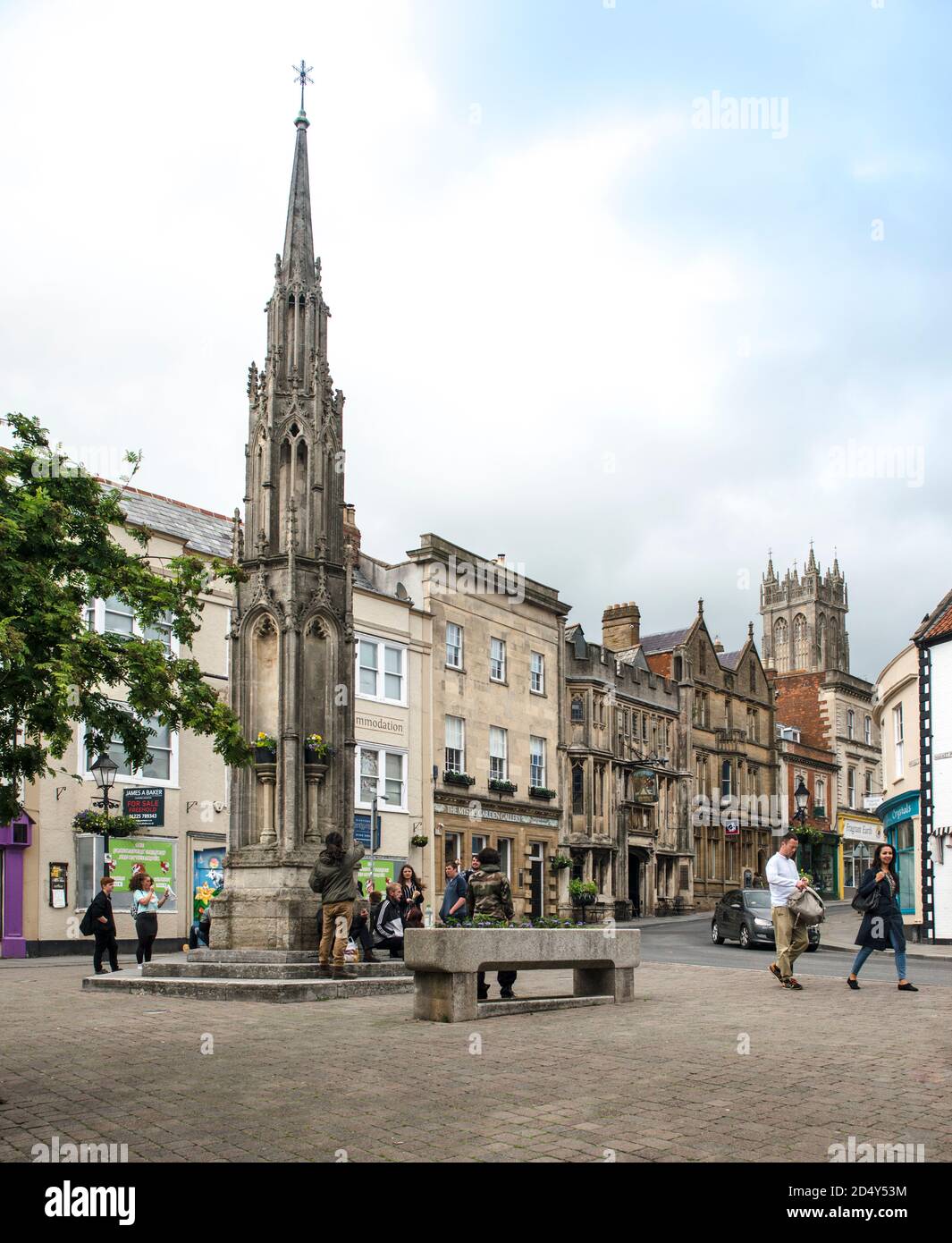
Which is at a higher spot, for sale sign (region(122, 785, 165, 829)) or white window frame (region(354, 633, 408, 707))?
white window frame (region(354, 633, 408, 707))

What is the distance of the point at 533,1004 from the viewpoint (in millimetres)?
13633

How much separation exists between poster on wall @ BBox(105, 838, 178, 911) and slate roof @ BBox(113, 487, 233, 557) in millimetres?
7664

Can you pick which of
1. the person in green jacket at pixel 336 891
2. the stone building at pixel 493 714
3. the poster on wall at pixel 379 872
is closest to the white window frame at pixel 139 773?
the poster on wall at pixel 379 872

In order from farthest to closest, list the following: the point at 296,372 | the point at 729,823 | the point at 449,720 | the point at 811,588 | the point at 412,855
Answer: the point at 811,588 → the point at 729,823 → the point at 449,720 → the point at 412,855 → the point at 296,372

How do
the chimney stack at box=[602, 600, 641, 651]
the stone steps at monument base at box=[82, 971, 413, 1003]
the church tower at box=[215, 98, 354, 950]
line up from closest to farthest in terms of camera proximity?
the stone steps at monument base at box=[82, 971, 413, 1003], the church tower at box=[215, 98, 354, 950], the chimney stack at box=[602, 600, 641, 651]

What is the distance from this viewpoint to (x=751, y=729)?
217 feet

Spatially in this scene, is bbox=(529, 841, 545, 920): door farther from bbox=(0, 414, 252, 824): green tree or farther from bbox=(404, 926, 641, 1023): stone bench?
bbox=(0, 414, 252, 824): green tree

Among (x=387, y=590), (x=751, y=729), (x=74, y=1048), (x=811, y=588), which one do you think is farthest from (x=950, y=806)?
(x=811, y=588)

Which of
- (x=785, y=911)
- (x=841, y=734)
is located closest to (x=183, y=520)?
(x=785, y=911)

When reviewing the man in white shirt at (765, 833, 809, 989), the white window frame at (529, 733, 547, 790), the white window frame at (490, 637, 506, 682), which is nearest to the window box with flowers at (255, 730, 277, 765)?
the man in white shirt at (765, 833, 809, 989)

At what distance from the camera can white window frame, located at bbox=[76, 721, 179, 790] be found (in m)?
30.9

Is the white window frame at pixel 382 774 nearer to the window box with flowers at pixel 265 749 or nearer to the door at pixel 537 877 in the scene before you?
the door at pixel 537 877
